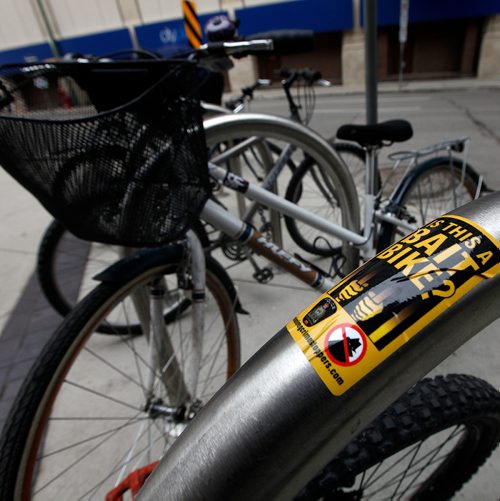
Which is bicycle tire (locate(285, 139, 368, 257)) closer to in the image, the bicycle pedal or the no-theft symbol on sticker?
the bicycle pedal

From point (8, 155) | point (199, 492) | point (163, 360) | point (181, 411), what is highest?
point (8, 155)

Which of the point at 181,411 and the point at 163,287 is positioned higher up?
the point at 163,287

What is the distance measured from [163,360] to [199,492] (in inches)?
34.7

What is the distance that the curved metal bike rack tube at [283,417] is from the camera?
37 centimetres

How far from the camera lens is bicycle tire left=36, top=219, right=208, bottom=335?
1.82 meters

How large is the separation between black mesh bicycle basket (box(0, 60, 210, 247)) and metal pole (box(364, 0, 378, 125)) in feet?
4.53

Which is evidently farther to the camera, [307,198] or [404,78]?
[404,78]


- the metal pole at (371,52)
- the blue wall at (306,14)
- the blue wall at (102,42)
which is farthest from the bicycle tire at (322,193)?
the blue wall at (102,42)

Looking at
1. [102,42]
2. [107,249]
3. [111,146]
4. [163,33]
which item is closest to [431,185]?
[111,146]

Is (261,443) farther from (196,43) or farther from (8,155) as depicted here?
(196,43)

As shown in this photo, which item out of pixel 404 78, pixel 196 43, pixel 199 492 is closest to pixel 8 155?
pixel 199 492

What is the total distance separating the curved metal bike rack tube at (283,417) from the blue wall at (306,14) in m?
12.5

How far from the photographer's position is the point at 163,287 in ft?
3.58

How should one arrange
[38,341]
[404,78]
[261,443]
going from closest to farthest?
[261,443] < [38,341] < [404,78]
